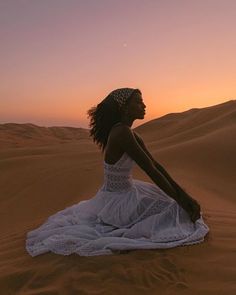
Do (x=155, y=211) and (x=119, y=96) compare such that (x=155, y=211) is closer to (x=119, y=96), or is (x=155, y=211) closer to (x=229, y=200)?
(x=119, y=96)

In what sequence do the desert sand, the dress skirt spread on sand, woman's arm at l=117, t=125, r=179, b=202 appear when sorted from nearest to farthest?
the desert sand, the dress skirt spread on sand, woman's arm at l=117, t=125, r=179, b=202

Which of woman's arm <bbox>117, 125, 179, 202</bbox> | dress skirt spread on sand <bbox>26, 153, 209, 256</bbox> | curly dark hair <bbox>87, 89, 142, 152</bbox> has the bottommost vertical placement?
dress skirt spread on sand <bbox>26, 153, 209, 256</bbox>

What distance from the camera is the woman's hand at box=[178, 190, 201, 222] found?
16.5 ft

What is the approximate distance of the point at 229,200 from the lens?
10.1 metres

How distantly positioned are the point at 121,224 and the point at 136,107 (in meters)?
1.27

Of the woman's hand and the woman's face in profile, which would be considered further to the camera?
the woman's face in profile

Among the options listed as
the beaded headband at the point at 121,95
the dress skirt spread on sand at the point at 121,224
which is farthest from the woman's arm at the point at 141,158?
the beaded headband at the point at 121,95

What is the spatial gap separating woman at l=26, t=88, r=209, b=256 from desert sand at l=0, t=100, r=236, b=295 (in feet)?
0.37

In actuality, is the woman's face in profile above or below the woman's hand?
above

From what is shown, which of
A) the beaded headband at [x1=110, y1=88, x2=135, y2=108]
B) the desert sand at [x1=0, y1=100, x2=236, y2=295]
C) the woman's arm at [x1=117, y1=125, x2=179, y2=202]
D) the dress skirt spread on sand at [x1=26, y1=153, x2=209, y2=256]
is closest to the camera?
the desert sand at [x1=0, y1=100, x2=236, y2=295]

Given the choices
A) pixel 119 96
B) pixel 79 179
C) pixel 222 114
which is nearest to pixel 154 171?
pixel 119 96

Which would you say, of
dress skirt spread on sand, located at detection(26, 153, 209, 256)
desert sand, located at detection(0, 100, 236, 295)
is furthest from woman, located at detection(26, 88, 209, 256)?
desert sand, located at detection(0, 100, 236, 295)

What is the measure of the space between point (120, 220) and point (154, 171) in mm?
629

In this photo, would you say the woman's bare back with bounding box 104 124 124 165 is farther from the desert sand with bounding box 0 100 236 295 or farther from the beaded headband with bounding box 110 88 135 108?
the desert sand with bounding box 0 100 236 295
